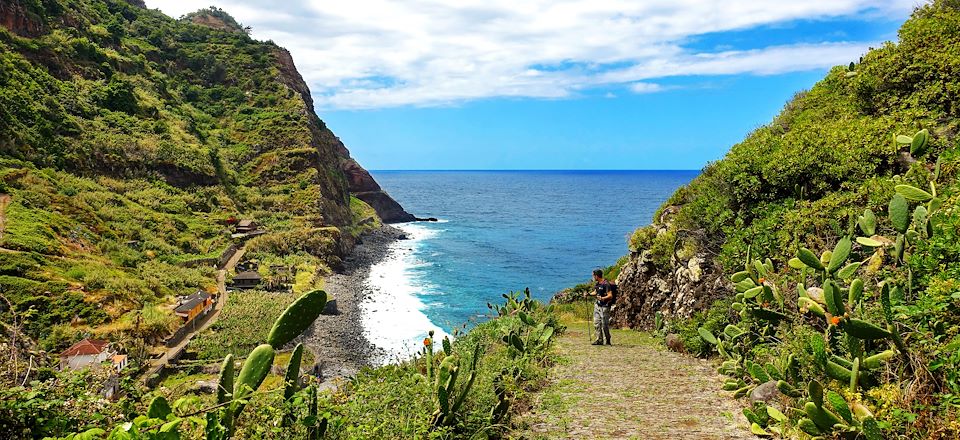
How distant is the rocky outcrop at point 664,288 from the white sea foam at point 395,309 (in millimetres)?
8800

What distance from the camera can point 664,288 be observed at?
1257cm

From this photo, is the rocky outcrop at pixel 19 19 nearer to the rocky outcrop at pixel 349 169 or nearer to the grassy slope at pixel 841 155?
the rocky outcrop at pixel 349 169

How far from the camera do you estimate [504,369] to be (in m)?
7.29

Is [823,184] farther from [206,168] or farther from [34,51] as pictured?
[34,51]

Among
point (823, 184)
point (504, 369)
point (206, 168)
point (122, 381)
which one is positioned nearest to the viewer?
point (122, 381)

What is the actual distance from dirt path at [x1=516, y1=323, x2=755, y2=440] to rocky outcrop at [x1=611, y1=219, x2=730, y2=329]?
4.90ft

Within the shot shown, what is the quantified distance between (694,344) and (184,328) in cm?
2480

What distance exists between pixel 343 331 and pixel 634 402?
27724 mm

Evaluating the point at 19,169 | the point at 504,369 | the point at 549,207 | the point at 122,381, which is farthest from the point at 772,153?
the point at 549,207

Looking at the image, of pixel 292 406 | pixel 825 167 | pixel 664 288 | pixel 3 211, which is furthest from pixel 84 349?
pixel 825 167

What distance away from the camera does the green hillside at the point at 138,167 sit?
26.7 m

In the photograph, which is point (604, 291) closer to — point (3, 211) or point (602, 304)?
point (602, 304)

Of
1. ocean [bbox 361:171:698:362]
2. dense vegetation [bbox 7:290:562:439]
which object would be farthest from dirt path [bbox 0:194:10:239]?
dense vegetation [bbox 7:290:562:439]

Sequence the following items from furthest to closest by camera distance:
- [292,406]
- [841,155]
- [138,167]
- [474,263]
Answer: [474,263] < [138,167] < [841,155] < [292,406]
